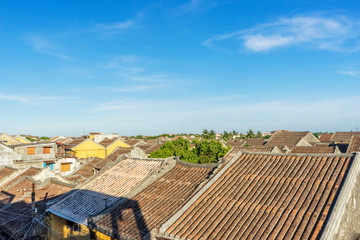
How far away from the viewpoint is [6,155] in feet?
105

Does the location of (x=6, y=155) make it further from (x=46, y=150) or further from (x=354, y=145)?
(x=354, y=145)

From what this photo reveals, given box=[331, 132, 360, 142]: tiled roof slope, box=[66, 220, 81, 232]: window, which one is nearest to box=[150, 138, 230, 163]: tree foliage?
box=[66, 220, 81, 232]: window

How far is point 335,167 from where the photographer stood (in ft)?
31.0

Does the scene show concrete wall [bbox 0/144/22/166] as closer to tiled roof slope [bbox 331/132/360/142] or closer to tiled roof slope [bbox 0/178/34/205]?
tiled roof slope [bbox 0/178/34/205]

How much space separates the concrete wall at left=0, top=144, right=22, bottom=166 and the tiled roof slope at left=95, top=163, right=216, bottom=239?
88.3 feet

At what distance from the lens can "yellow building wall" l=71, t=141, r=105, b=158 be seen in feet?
144

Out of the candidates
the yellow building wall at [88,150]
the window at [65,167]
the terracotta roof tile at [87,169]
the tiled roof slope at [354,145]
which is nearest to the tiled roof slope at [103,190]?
Result: the terracotta roof tile at [87,169]

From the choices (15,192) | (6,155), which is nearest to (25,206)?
(15,192)

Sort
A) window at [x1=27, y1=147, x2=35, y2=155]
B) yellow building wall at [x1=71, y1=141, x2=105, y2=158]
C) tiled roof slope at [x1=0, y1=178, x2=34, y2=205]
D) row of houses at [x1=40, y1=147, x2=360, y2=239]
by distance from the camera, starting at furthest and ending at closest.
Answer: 1. yellow building wall at [x1=71, y1=141, x2=105, y2=158]
2. window at [x1=27, y1=147, x2=35, y2=155]
3. tiled roof slope at [x1=0, y1=178, x2=34, y2=205]
4. row of houses at [x1=40, y1=147, x2=360, y2=239]

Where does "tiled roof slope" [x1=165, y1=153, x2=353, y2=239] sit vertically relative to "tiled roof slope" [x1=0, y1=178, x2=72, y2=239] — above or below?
above

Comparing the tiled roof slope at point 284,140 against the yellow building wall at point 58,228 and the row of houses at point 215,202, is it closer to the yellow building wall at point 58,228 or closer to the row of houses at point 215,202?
the row of houses at point 215,202

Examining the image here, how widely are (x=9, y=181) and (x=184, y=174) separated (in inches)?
779

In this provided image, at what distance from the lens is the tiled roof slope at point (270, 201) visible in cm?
756

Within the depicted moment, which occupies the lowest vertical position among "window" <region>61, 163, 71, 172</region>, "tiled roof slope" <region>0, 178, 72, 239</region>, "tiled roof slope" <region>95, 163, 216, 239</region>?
"window" <region>61, 163, 71, 172</region>
